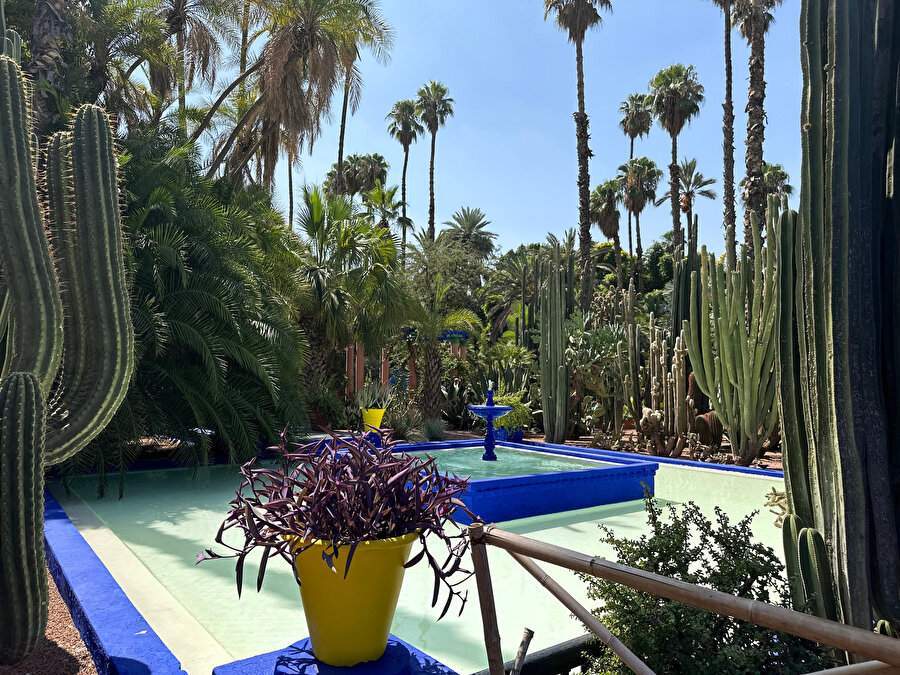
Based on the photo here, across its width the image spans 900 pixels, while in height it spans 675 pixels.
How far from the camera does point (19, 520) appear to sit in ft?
8.46

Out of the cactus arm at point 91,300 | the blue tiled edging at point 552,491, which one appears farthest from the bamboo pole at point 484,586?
the blue tiled edging at point 552,491

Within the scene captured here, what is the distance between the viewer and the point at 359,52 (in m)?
16.4

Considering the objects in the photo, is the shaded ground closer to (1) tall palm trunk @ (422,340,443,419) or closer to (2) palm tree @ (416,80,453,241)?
(1) tall palm trunk @ (422,340,443,419)

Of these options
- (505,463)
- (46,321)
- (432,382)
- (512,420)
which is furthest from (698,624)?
(432,382)

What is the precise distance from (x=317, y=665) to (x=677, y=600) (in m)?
1.09

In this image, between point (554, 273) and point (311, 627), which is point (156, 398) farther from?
point (554, 273)

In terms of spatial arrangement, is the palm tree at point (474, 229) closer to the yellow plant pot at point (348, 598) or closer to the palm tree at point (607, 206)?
the palm tree at point (607, 206)

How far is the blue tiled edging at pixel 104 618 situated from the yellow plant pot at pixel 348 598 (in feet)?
3.41

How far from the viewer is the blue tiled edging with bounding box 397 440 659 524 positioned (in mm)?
6492

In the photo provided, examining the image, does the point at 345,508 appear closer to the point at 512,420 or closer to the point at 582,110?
the point at 512,420

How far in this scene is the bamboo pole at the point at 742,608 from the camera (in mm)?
1038

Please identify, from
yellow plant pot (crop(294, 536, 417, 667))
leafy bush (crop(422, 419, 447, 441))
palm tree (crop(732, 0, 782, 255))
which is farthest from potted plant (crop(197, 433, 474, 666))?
palm tree (crop(732, 0, 782, 255))

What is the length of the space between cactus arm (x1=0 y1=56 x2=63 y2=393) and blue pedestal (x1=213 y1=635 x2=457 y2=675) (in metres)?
1.98

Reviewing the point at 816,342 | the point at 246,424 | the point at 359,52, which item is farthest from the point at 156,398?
the point at 359,52
